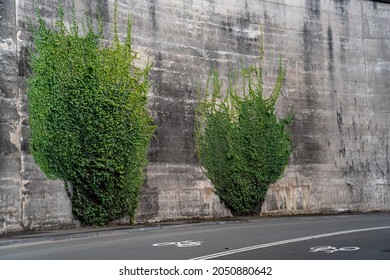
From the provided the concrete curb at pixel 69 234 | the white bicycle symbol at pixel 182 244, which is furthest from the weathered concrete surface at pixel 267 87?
the white bicycle symbol at pixel 182 244

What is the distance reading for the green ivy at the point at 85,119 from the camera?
55.4 ft

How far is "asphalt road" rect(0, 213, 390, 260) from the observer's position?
33.5ft

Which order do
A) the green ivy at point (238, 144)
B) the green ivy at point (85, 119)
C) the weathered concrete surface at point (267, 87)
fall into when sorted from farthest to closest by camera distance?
the green ivy at point (238, 144), the green ivy at point (85, 119), the weathered concrete surface at point (267, 87)

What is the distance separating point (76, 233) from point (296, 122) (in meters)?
11.0

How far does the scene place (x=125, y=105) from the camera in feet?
58.7

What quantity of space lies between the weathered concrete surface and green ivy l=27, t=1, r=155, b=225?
40cm

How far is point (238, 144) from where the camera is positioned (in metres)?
21.8

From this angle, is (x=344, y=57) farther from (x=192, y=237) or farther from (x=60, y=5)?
(x=192, y=237)

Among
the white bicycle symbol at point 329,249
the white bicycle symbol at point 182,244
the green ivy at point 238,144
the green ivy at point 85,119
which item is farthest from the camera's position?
the green ivy at point 238,144

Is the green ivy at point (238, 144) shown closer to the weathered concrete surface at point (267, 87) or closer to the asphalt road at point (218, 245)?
the weathered concrete surface at point (267, 87)

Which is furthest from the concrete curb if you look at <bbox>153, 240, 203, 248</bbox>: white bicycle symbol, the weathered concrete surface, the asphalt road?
<bbox>153, 240, 203, 248</bbox>: white bicycle symbol

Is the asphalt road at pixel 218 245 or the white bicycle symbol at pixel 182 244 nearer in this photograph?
the asphalt road at pixel 218 245

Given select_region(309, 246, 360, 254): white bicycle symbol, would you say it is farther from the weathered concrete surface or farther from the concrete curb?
the weathered concrete surface

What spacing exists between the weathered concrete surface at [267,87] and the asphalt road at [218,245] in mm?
3278
